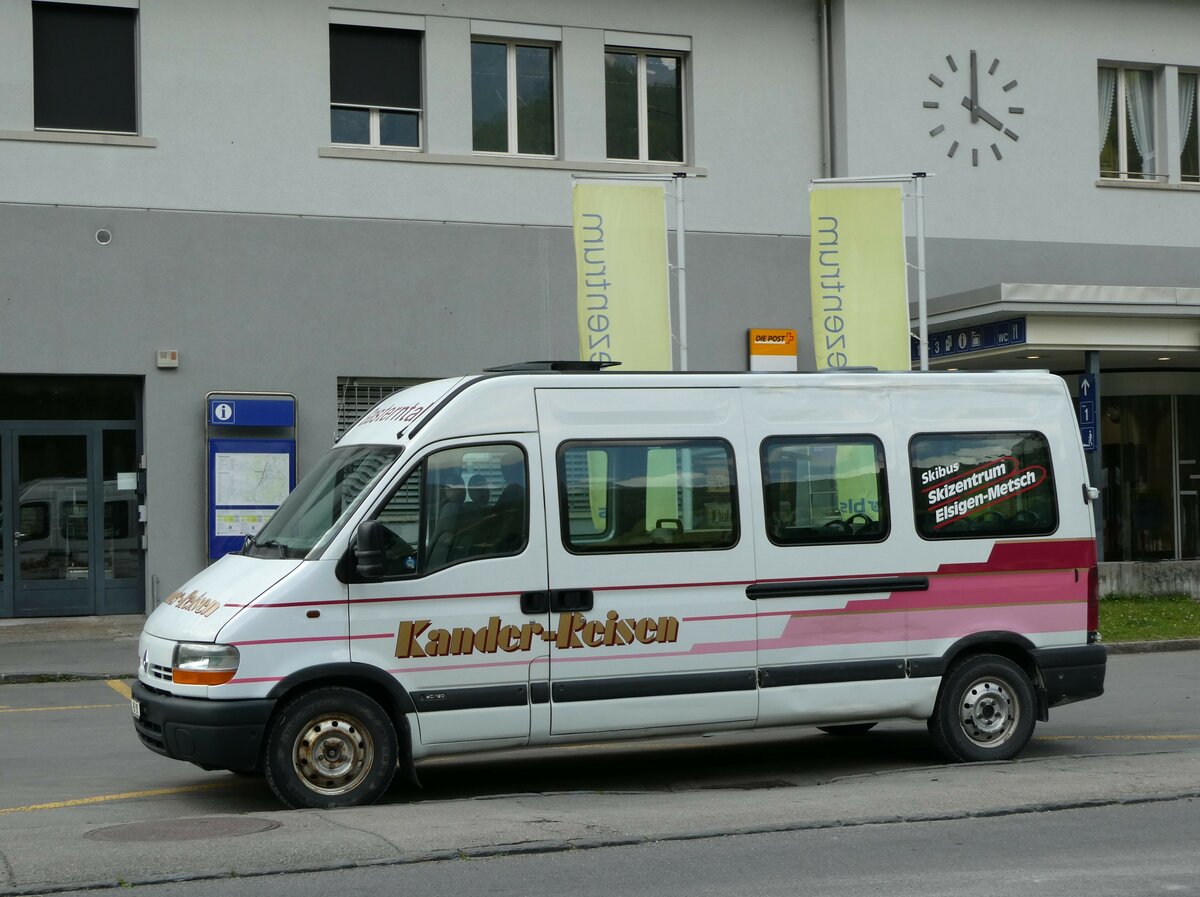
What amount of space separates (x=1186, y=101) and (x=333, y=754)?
20831 mm

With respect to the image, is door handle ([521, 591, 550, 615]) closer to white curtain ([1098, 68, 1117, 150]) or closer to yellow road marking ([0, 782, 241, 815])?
yellow road marking ([0, 782, 241, 815])

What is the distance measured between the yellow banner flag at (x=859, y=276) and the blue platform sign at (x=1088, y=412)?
2.95 metres

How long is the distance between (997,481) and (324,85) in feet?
42.1

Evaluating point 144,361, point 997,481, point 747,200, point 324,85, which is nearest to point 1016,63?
point 747,200

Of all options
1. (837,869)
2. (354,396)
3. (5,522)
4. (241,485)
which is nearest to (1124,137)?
(354,396)

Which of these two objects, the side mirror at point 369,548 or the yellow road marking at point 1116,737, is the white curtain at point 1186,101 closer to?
the yellow road marking at point 1116,737

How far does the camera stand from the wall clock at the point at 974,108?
74.2ft

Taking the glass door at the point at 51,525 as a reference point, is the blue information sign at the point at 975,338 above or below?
above

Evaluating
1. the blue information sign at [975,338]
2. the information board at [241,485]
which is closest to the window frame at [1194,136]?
the blue information sign at [975,338]

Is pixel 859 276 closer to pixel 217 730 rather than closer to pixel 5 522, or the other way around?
pixel 5 522

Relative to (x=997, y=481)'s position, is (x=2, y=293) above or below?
above

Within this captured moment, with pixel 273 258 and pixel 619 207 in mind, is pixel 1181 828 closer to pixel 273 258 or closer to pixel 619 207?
pixel 619 207

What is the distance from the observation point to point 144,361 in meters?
18.9

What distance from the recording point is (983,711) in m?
9.53
